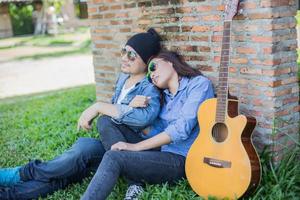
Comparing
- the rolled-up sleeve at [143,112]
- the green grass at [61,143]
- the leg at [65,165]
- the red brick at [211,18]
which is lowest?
the green grass at [61,143]

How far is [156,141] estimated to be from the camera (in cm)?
347

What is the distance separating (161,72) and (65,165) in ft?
3.47

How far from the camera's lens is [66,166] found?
12.1ft

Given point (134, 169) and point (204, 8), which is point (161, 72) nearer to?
point (204, 8)

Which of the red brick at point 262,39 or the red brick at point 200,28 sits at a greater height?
the red brick at point 200,28

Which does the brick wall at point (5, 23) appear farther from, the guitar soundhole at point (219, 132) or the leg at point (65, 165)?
the guitar soundhole at point (219, 132)

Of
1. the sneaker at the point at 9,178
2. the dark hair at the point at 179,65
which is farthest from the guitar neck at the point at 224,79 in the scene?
the sneaker at the point at 9,178

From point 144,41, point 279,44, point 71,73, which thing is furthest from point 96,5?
point 71,73

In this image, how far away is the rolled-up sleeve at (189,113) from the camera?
135 inches

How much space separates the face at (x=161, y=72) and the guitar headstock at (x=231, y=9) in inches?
24.9

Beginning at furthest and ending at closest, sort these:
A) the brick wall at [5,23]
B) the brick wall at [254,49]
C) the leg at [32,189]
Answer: the brick wall at [5,23] → the leg at [32,189] → the brick wall at [254,49]

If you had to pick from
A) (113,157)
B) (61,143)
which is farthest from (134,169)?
(61,143)

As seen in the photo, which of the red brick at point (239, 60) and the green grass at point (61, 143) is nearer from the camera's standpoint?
the green grass at point (61, 143)

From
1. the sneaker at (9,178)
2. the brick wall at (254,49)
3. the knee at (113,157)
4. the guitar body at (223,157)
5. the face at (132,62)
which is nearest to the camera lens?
the guitar body at (223,157)
